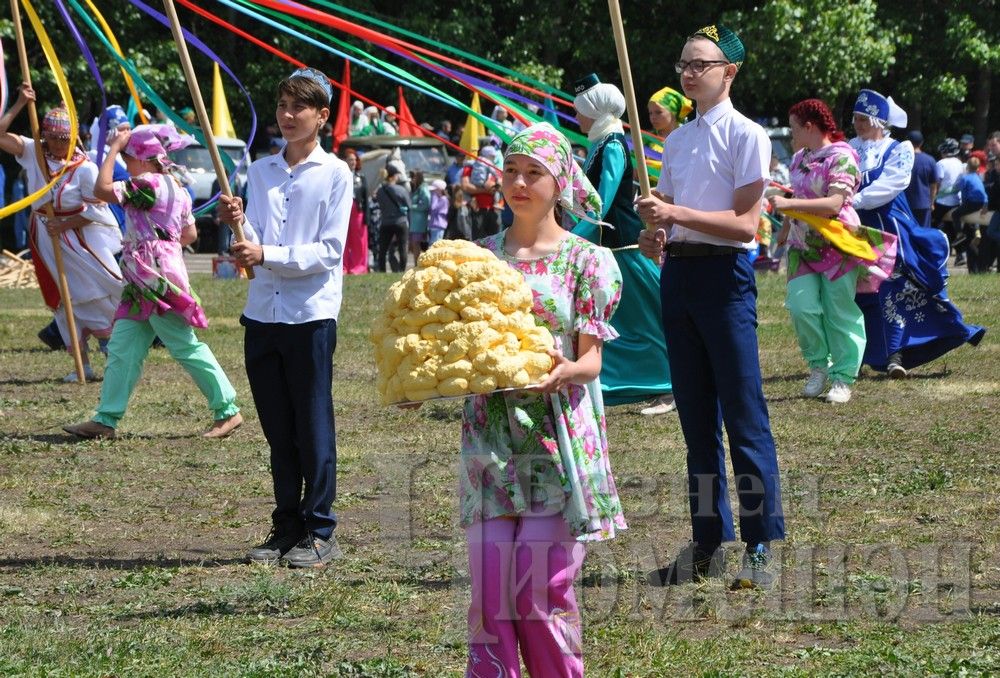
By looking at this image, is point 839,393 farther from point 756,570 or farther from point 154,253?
point 756,570

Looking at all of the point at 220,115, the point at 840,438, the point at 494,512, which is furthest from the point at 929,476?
the point at 220,115

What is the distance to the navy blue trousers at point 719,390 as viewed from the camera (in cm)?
547

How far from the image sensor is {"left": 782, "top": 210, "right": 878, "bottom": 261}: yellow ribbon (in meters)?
9.59

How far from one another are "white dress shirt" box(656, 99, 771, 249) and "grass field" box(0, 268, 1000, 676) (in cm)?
133

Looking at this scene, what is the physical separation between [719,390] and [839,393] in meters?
4.44

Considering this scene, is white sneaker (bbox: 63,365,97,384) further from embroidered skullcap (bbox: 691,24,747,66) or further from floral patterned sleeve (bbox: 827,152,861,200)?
embroidered skullcap (bbox: 691,24,747,66)

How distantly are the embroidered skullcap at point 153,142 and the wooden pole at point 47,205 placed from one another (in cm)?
70

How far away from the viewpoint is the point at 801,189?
366 inches

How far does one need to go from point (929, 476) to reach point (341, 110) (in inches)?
869

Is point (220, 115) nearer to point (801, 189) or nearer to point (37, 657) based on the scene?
point (801, 189)

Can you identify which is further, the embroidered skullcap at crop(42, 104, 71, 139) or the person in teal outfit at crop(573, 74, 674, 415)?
the embroidered skullcap at crop(42, 104, 71, 139)

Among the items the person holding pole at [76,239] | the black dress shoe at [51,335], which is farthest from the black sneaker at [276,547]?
the black dress shoe at [51,335]

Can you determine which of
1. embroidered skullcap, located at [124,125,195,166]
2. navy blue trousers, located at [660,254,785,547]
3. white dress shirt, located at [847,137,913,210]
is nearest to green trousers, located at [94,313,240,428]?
embroidered skullcap, located at [124,125,195,166]

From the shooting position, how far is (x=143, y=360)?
343 inches
